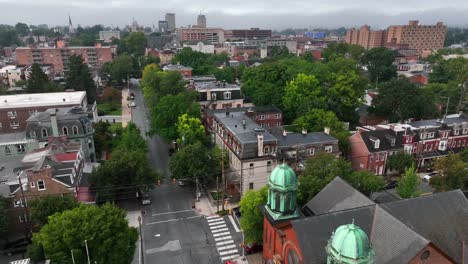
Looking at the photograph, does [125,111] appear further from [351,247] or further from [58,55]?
[351,247]

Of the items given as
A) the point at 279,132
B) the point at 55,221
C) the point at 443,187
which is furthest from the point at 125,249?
the point at 443,187

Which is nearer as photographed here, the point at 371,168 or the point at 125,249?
the point at 125,249

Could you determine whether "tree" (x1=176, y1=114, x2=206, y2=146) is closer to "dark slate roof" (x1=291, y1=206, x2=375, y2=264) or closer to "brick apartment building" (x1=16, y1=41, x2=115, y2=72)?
"dark slate roof" (x1=291, y1=206, x2=375, y2=264)

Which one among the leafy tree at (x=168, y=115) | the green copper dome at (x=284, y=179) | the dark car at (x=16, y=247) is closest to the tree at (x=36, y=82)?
the leafy tree at (x=168, y=115)

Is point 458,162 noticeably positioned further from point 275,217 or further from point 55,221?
point 55,221

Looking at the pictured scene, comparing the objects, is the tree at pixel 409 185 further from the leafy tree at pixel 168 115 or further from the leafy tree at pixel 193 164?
the leafy tree at pixel 168 115

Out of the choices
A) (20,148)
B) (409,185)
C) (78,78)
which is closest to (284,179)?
(409,185)

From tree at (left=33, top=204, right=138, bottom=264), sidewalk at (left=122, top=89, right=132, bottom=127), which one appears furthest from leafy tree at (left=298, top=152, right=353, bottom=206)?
sidewalk at (left=122, top=89, right=132, bottom=127)
